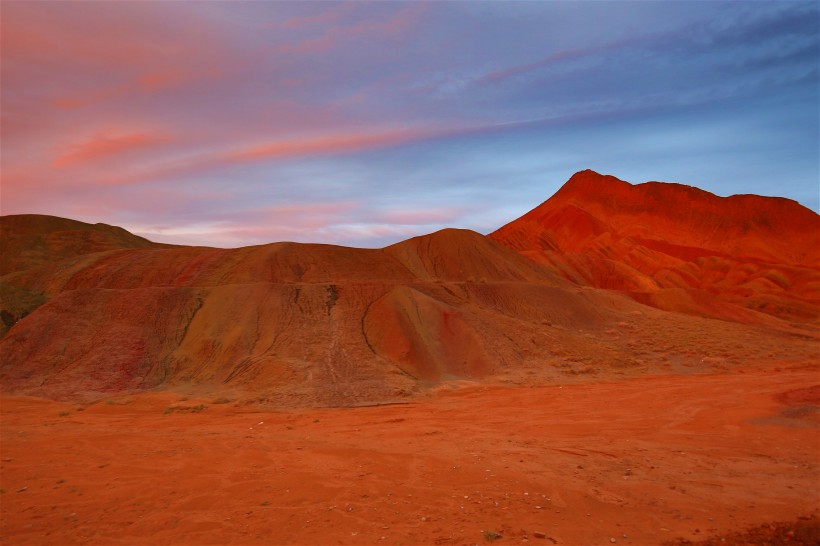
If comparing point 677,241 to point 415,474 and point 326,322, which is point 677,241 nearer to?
point 326,322

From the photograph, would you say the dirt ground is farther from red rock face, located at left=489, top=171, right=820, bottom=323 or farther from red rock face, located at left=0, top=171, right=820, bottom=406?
red rock face, located at left=489, top=171, right=820, bottom=323

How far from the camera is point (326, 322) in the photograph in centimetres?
2623

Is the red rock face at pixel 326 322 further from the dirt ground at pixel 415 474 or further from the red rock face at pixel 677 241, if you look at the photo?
the red rock face at pixel 677 241

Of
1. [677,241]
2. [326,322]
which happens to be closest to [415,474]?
[326,322]

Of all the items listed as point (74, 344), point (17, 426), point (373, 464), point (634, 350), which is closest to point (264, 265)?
point (74, 344)

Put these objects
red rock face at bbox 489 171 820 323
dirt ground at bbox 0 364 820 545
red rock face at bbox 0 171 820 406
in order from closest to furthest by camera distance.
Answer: dirt ground at bbox 0 364 820 545 < red rock face at bbox 0 171 820 406 < red rock face at bbox 489 171 820 323

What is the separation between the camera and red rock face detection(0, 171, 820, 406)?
22250 mm

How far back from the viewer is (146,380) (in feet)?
71.7

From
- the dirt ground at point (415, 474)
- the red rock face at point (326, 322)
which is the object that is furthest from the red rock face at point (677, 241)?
the dirt ground at point (415, 474)

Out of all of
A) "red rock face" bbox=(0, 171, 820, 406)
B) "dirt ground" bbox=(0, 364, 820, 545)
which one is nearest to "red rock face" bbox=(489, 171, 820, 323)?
"red rock face" bbox=(0, 171, 820, 406)

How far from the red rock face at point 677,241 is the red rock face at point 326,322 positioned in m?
12.3

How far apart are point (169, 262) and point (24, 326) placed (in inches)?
451

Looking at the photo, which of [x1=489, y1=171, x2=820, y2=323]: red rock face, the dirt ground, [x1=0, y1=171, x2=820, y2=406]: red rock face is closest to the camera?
the dirt ground

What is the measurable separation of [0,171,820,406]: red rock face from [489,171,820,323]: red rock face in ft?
40.3
